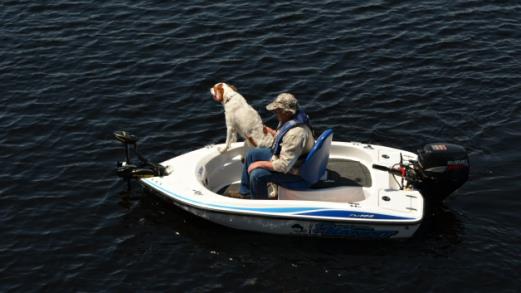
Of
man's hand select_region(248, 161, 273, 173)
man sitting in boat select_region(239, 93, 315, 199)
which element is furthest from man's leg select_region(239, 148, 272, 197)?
man's hand select_region(248, 161, 273, 173)

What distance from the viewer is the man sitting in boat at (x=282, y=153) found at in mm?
12570

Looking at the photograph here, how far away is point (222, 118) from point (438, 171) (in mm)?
6207

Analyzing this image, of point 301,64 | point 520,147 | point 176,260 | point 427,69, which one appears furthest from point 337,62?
point 176,260

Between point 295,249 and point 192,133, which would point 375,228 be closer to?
point 295,249

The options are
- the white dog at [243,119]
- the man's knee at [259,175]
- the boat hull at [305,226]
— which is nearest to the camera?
the boat hull at [305,226]

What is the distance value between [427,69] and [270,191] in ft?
23.8

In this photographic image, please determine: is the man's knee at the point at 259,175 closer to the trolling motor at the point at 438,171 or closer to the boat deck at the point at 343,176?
the boat deck at the point at 343,176

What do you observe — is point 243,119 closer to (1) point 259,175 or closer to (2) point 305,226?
(1) point 259,175

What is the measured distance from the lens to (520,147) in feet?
51.2

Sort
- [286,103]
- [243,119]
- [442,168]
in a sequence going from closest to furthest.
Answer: [286,103]
[442,168]
[243,119]

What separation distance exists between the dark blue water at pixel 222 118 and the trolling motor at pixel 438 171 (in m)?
0.77

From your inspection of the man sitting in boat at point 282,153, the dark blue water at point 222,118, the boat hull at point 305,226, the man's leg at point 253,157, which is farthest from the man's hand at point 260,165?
the dark blue water at point 222,118

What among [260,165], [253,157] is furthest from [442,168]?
[253,157]

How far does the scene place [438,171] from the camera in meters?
12.9
